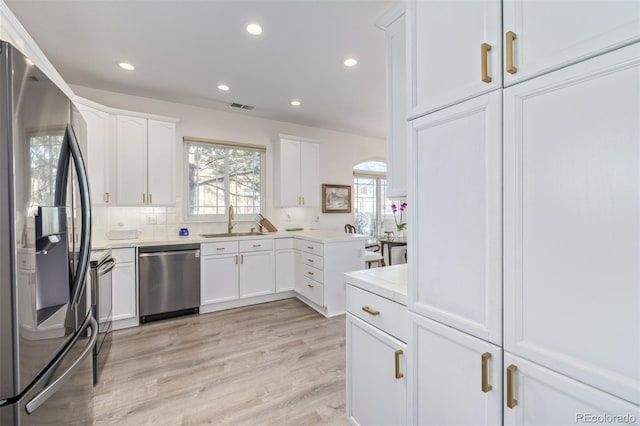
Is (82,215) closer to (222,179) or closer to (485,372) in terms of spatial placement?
(485,372)

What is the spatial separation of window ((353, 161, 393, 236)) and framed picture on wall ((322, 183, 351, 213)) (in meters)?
0.46

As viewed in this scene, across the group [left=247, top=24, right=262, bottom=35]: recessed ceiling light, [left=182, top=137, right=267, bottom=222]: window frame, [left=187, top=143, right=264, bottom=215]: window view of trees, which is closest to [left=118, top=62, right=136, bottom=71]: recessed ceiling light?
[left=182, top=137, right=267, bottom=222]: window frame

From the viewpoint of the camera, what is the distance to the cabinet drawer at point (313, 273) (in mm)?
3383

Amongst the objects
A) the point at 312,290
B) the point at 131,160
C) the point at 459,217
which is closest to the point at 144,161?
the point at 131,160

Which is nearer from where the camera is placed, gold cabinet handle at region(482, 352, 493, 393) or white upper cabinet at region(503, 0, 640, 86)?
white upper cabinet at region(503, 0, 640, 86)

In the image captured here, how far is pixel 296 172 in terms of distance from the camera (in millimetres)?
4438

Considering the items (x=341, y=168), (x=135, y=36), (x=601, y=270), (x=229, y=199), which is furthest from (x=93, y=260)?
(x=341, y=168)

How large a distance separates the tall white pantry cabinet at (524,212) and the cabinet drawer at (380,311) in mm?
83

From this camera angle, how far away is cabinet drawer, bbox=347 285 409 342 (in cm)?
125

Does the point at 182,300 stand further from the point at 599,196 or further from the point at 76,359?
the point at 599,196

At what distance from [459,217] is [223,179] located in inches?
151

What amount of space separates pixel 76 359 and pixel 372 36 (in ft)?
→ 9.39

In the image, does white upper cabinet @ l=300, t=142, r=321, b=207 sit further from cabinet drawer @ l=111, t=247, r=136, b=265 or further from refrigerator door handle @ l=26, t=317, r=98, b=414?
refrigerator door handle @ l=26, t=317, r=98, b=414

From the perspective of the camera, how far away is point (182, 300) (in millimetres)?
3285
